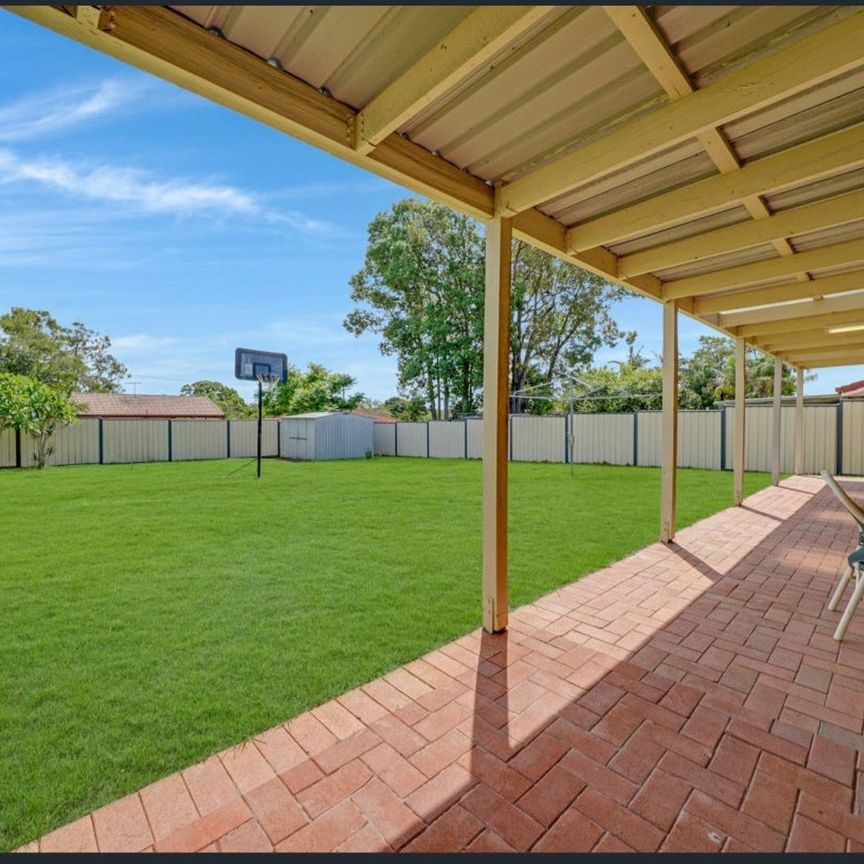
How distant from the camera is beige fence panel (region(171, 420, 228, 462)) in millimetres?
14750

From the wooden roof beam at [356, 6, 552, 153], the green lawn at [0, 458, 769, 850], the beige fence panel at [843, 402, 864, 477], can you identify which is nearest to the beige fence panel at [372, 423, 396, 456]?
the green lawn at [0, 458, 769, 850]

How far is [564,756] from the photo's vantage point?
1.73m

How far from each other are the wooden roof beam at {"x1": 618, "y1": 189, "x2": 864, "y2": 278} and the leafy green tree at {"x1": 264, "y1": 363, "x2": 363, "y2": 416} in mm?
19264

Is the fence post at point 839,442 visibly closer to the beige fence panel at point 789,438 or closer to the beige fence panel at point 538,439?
the beige fence panel at point 789,438

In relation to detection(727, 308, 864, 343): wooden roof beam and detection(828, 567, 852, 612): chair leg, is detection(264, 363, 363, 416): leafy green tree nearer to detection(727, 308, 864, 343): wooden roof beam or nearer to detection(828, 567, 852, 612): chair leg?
detection(727, 308, 864, 343): wooden roof beam

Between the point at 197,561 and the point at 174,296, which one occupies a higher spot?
the point at 174,296

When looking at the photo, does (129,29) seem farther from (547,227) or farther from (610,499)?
(610,499)

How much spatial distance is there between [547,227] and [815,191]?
1576 mm

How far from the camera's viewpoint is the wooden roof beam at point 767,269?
350 centimetres

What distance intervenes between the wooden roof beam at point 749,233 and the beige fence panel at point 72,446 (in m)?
14.7

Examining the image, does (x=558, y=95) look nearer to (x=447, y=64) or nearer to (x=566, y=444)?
(x=447, y=64)

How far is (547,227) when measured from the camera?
10.5 ft

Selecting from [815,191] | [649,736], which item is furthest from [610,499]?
[649,736]

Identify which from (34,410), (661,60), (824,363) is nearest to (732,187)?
(661,60)
